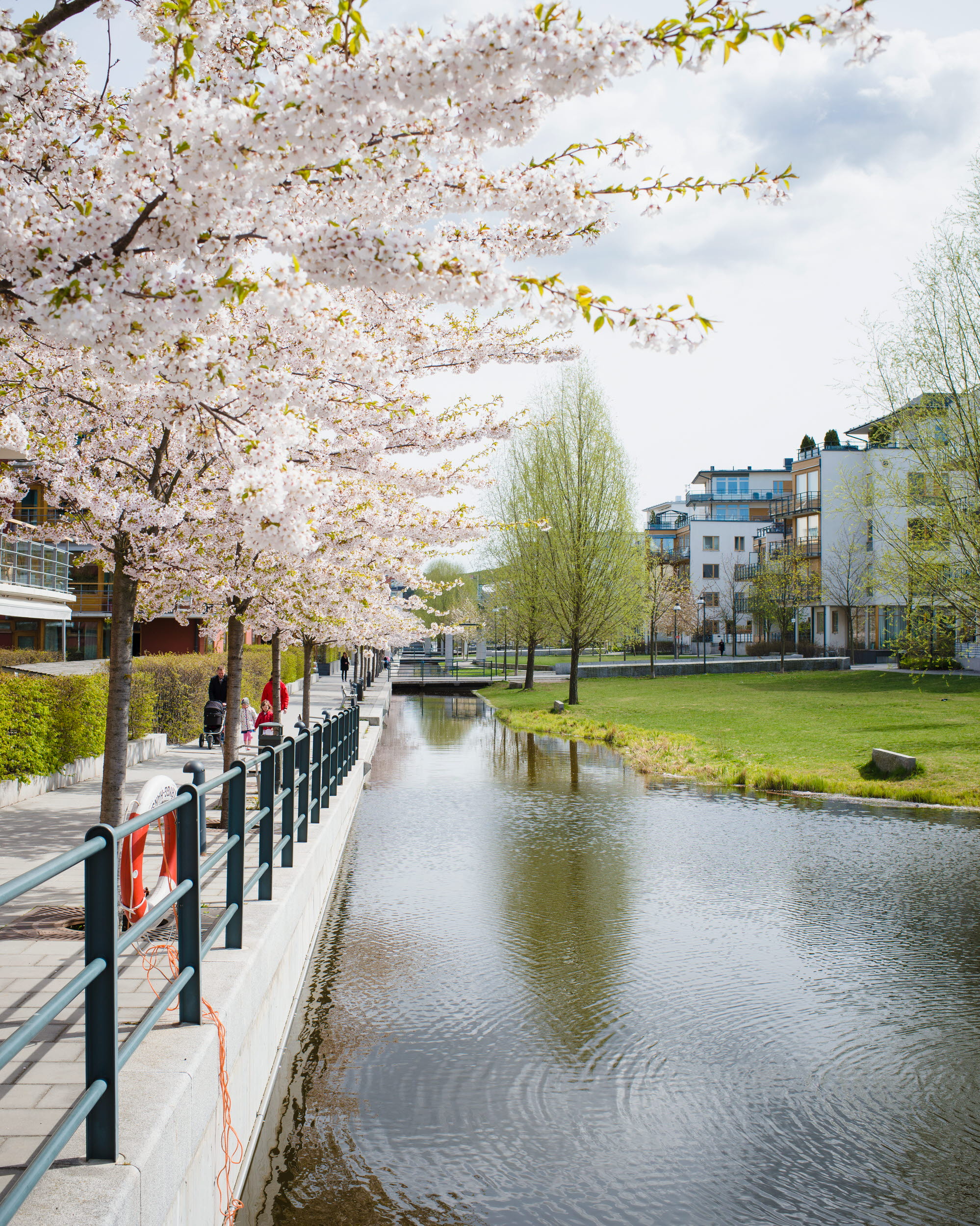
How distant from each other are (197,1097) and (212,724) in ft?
48.4

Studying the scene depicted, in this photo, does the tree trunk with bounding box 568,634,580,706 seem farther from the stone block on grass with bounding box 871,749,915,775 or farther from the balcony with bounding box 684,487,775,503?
the balcony with bounding box 684,487,775,503

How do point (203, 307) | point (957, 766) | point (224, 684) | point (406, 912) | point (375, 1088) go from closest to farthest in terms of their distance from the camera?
point (203, 307), point (375, 1088), point (406, 912), point (957, 766), point (224, 684)

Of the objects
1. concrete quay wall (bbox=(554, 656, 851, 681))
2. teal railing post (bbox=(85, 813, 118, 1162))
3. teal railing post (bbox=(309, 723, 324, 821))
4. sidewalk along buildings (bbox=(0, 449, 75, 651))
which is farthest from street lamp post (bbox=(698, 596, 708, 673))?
teal railing post (bbox=(85, 813, 118, 1162))

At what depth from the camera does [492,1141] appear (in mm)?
4820

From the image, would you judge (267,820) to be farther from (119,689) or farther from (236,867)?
(119,689)

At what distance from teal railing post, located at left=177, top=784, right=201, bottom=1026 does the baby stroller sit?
1401 cm

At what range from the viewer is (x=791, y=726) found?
2350 cm

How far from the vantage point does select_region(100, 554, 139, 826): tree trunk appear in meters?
6.31

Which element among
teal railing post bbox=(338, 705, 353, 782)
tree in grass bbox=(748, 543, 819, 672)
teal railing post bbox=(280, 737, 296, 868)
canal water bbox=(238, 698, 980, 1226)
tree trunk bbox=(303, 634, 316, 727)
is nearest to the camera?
canal water bbox=(238, 698, 980, 1226)

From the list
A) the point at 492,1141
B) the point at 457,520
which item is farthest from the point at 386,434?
the point at 492,1141

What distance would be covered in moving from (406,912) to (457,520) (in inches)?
183

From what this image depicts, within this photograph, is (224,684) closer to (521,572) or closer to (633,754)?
(633,754)

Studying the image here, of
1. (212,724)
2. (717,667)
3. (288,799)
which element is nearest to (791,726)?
(212,724)

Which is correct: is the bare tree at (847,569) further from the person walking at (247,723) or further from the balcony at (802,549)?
the person walking at (247,723)
